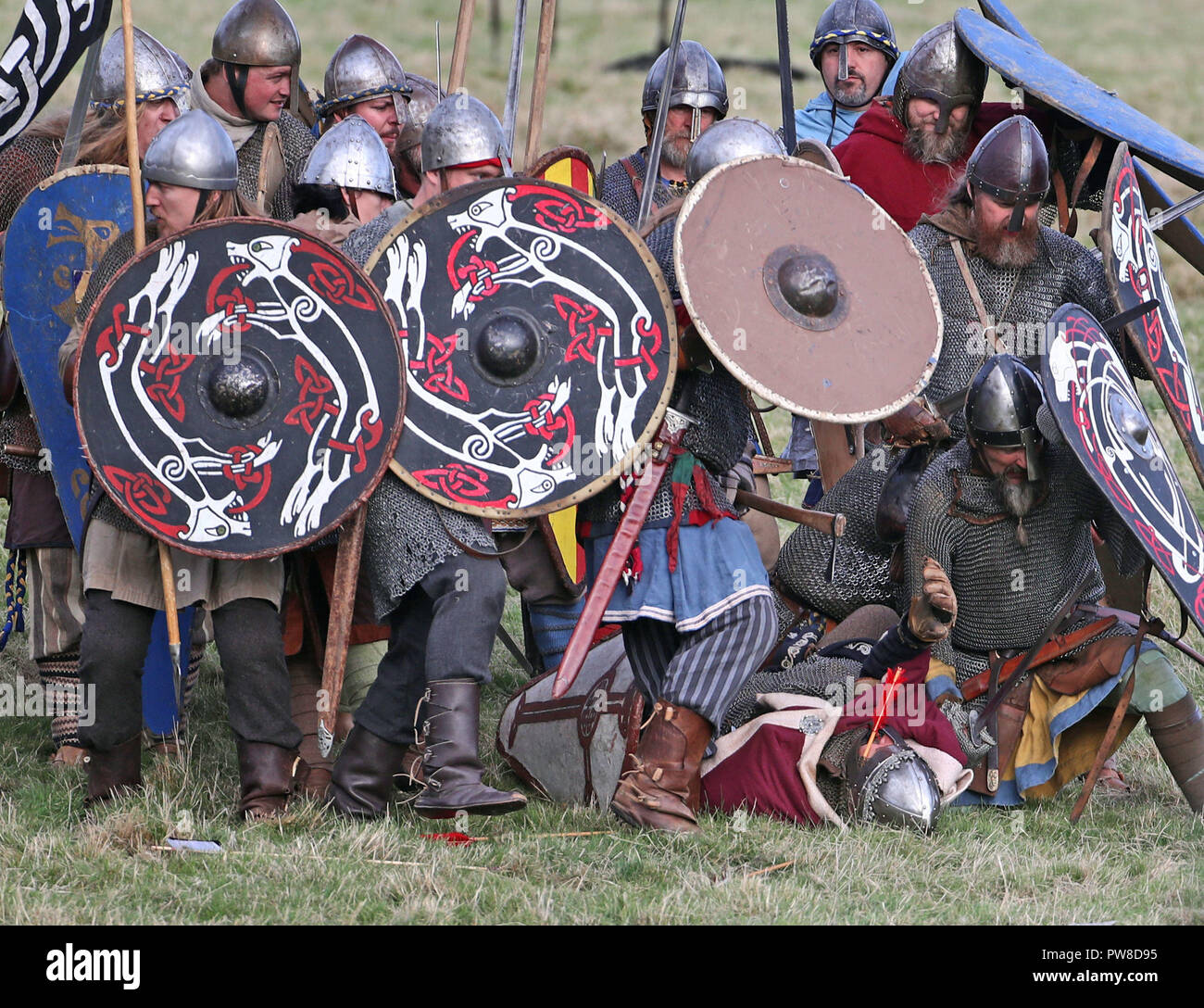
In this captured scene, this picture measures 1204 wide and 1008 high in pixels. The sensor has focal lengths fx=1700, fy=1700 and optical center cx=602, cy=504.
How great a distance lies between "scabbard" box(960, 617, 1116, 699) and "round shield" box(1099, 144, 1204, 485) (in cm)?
53

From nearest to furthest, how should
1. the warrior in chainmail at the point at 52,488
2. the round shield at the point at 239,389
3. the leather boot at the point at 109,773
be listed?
the round shield at the point at 239,389 → the leather boot at the point at 109,773 → the warrior in chainmail at the point at 52,488

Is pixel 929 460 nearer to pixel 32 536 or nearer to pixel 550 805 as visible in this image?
pixel 550 805

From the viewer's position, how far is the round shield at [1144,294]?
4812mm

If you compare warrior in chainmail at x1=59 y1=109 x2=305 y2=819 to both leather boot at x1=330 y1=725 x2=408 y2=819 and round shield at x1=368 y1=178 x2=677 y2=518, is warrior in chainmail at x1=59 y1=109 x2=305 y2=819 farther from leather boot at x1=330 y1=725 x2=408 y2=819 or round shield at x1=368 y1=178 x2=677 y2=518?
round shield at x1=368 y1=178 x2=677 y2=518

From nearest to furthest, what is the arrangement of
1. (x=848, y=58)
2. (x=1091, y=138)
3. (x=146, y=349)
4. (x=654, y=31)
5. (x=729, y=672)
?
(x=146, y=349) → (x=729, y=672) → (x=1091, y=138) → (x=848, y=58) → (x=654, y=31)

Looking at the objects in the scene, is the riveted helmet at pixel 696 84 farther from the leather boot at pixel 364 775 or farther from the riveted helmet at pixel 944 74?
the leather boot at pixel 364 775

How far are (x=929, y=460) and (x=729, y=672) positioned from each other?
1358 mm

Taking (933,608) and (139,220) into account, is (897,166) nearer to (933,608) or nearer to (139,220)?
(933,608)

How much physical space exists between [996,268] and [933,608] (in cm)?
124

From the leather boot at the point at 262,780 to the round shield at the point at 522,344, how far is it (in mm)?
831

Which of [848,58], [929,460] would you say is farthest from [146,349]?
[848,58]

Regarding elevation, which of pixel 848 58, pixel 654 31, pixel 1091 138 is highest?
pixel 654 31

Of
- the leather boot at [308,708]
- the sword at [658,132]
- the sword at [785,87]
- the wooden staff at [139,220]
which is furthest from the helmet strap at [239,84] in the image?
the sword at [785,87]

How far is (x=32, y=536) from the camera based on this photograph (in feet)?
17.1
